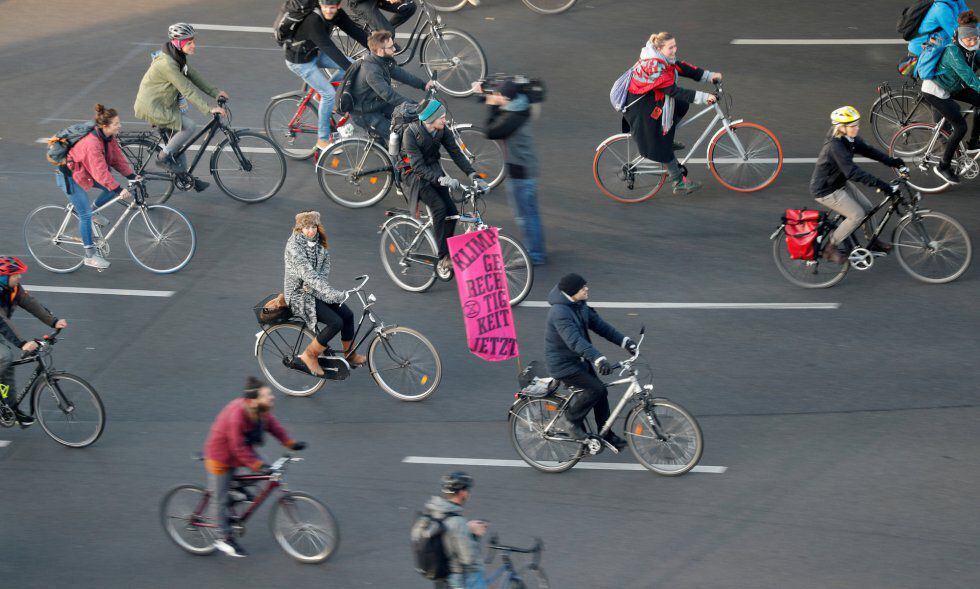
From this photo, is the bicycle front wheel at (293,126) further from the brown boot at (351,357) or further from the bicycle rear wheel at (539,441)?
the bicycle rear wheel at (539,441)

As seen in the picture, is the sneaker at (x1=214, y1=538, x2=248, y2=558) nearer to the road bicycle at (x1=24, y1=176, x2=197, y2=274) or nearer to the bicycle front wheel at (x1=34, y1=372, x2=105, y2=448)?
the bicycle front wheel at (x1=34, y1=372, x2=105, y2=448)

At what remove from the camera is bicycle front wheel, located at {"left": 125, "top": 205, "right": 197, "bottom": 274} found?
1214cm

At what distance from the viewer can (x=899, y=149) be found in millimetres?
13258

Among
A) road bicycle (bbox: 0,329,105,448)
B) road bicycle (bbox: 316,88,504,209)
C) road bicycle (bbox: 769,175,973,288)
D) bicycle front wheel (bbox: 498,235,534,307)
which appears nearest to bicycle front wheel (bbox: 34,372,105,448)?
road bicycle (bbox: 0,329,105,448)

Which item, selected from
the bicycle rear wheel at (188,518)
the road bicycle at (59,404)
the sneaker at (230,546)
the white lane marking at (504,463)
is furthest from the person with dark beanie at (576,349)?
the road bicycle at (59,404)

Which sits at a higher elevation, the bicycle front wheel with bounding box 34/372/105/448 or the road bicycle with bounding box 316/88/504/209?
the road bicycle with bounding box 316/88/504/209

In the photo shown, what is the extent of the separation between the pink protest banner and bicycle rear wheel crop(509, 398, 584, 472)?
0.96 meters

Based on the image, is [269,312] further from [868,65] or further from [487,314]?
[868,65]

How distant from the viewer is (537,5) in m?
17.4

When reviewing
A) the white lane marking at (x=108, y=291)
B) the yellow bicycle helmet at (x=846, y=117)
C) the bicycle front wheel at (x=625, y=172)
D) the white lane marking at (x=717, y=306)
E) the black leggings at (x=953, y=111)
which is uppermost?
the yellow bicycle helmet at (x=846, y=117)

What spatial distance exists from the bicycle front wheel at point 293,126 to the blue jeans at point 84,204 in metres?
2.58

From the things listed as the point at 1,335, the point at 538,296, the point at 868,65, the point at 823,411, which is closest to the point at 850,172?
the point at 823,411

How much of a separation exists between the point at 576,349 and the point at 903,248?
4647mm

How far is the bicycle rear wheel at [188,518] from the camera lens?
8.11 m
